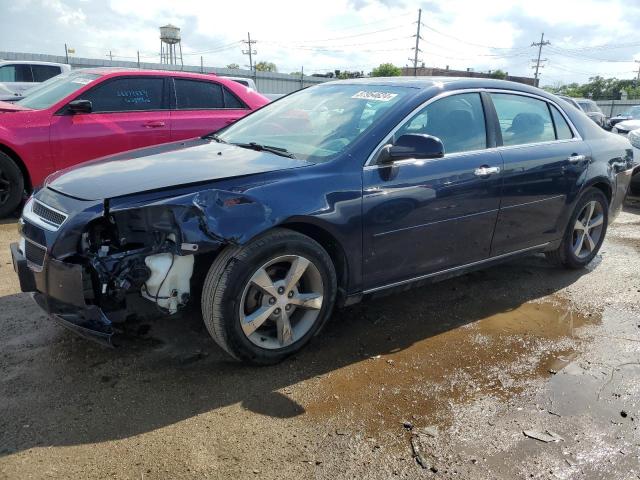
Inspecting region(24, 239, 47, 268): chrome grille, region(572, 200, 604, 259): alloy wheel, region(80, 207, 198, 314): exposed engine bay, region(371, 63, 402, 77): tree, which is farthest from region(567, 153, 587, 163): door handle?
region(371, 63, 402, 77): tree

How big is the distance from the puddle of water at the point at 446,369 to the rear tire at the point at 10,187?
4557 mm

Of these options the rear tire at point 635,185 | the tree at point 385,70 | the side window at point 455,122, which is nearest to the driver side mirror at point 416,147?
the side window at point 455,122

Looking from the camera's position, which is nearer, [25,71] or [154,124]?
[154,124]

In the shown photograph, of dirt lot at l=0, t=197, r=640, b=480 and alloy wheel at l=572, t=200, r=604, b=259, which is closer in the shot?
dirt lot at l=0, t=197, r=640, b=480

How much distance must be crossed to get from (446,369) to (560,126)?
2590 millimetres

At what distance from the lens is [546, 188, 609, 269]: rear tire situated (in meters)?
4.75

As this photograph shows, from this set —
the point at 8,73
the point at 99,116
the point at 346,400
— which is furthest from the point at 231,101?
the point at 8,73

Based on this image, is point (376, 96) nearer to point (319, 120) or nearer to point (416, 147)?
point (319, 120)

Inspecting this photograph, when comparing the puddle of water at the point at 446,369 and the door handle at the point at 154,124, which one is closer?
the puddle of water at the point at 446,369

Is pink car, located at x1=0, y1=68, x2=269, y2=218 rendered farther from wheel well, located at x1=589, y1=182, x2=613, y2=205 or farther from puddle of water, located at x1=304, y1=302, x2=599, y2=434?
wheel well, located at x1=589, y1=182, x2=613, y2=205

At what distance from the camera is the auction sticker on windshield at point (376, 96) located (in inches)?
143

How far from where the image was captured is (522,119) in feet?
14.0

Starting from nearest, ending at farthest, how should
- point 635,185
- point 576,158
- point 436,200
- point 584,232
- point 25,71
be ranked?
point 436,200
point 576,158
point 584,232
point 635,185
point 25,71

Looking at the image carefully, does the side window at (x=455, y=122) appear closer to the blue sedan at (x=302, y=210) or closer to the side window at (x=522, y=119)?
the blue sedan at (x=302, y=210)
